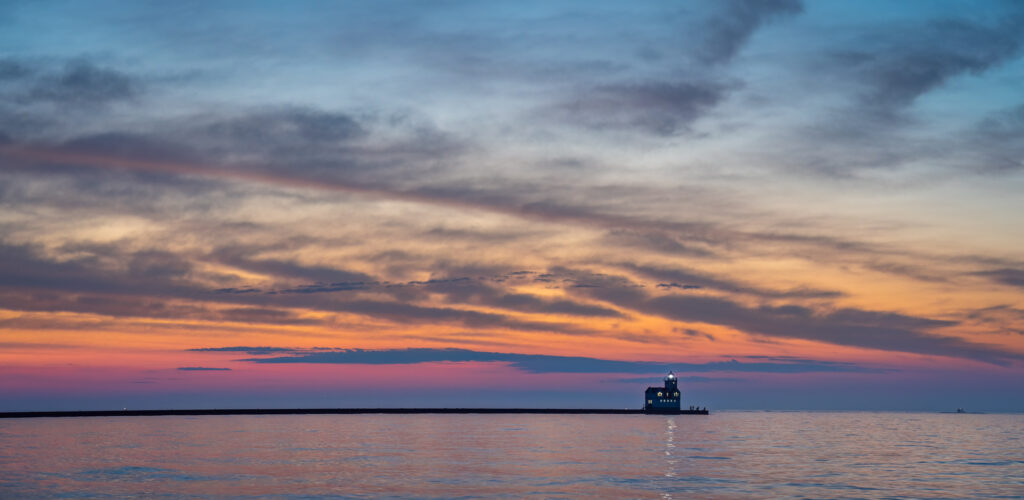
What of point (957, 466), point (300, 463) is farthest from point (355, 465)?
point (957, 466)

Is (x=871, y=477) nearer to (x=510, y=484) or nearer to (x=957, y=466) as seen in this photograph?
(x=957, y=466)

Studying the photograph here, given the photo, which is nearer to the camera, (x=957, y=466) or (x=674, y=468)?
(x=674, y=468)

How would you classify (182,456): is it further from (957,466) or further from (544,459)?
(957,466)

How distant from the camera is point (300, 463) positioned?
70625mm

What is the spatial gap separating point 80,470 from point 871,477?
56048 mm

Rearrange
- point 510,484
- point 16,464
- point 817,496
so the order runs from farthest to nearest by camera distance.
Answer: point 16,464, point 510,484, point 817,496

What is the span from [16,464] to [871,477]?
6430 cm

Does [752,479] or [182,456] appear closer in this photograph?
[752,479]

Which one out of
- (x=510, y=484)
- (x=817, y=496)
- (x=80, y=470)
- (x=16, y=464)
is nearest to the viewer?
(x=817, y=496)

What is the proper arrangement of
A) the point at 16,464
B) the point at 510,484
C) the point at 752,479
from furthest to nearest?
1. the point at 16,464
2. the point at 752,479
3. the point at 510,484

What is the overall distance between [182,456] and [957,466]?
64.9 metres

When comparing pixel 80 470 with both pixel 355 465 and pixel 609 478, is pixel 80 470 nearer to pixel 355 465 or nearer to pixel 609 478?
pixel 355 465

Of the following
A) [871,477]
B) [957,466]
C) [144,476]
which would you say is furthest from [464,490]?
[957,466]

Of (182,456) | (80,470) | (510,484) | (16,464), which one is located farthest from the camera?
(182,456)
